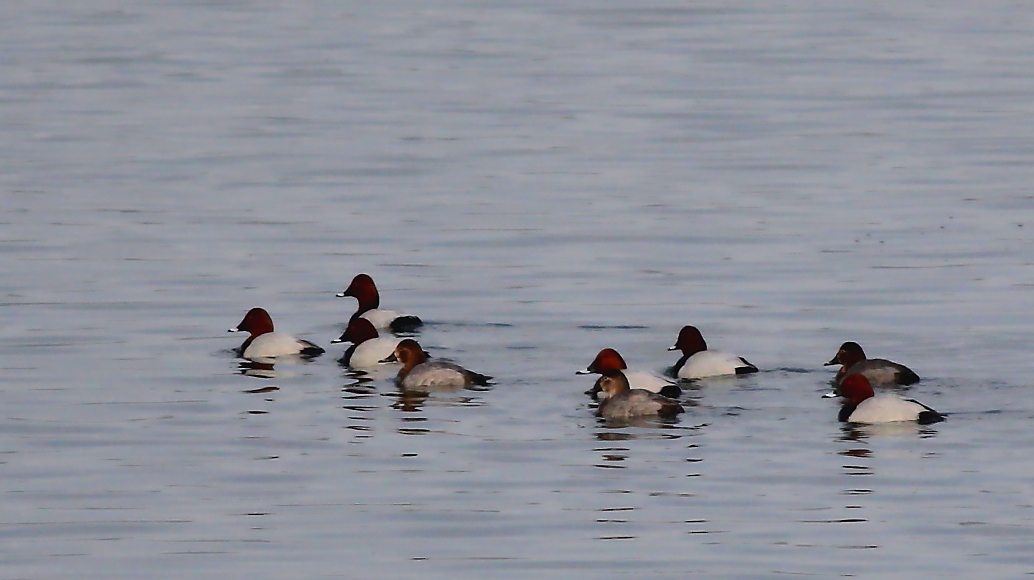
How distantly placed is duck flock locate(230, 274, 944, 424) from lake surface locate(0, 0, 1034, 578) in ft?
0.51

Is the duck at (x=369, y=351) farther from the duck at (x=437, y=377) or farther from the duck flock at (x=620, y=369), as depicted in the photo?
the duck at (x=437, y=377)

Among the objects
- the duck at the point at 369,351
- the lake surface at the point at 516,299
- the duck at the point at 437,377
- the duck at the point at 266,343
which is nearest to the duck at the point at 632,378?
the lake surface at the point at 516,299

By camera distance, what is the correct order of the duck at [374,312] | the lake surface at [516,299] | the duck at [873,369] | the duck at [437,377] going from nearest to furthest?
the lake surface at [516,299] → the duck at [873,369] → the duck at [437,377] → the duck at [374,312]

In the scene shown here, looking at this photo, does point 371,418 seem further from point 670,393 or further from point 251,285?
point 251,285

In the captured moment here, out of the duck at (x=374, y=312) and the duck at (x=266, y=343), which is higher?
the duck at (x=374, y=312)

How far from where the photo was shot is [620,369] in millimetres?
14312

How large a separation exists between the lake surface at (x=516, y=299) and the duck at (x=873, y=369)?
13 cm

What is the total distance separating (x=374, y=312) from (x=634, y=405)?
3.98 meters

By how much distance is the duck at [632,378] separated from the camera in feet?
46.2

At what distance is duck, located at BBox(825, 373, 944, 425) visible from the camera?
13055 mm

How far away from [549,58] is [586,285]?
20.1 meters

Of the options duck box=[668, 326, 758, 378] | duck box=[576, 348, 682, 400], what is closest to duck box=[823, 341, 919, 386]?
duck box=[668, 326, 758, 378]

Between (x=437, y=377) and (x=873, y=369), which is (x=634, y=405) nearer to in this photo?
(x=437, y=377)

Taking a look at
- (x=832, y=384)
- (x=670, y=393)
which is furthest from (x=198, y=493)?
(x=832, y=384)
